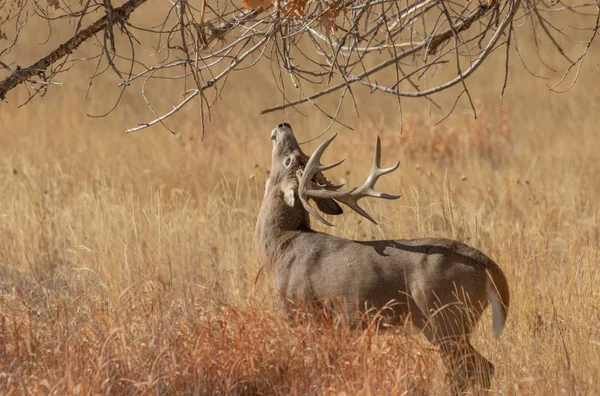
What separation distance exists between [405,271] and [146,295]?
170cm

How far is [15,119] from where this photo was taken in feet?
43.6

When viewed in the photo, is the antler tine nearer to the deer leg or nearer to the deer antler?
the deer antler

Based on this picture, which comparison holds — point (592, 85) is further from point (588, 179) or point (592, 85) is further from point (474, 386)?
point (474, 386)

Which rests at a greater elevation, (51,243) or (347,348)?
(51,243)

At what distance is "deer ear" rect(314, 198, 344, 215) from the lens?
20.8 ft

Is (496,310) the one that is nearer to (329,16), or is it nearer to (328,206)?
(328,206)

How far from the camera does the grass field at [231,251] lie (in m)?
4.84

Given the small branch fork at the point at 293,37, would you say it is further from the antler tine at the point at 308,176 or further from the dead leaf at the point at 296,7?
the antler tine at the point at 308,176

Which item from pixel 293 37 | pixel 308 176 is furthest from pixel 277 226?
pixel 293 37

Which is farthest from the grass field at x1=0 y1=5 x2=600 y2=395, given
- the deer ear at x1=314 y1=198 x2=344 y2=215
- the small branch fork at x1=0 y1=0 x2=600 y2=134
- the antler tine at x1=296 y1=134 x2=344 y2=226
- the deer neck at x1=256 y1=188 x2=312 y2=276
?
the small branch fork at x1=0 y1=0 x2=600 y2=134

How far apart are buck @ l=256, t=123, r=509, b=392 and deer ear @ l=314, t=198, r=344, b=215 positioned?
0.53 feet

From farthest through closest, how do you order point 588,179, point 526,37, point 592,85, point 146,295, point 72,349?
point 526,37, point 592,85, point 588,179, point 146,295, point 72,349

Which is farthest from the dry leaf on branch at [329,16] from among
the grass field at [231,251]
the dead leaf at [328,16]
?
the grass field at [231,251]

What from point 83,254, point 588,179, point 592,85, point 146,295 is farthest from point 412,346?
point 592,85
